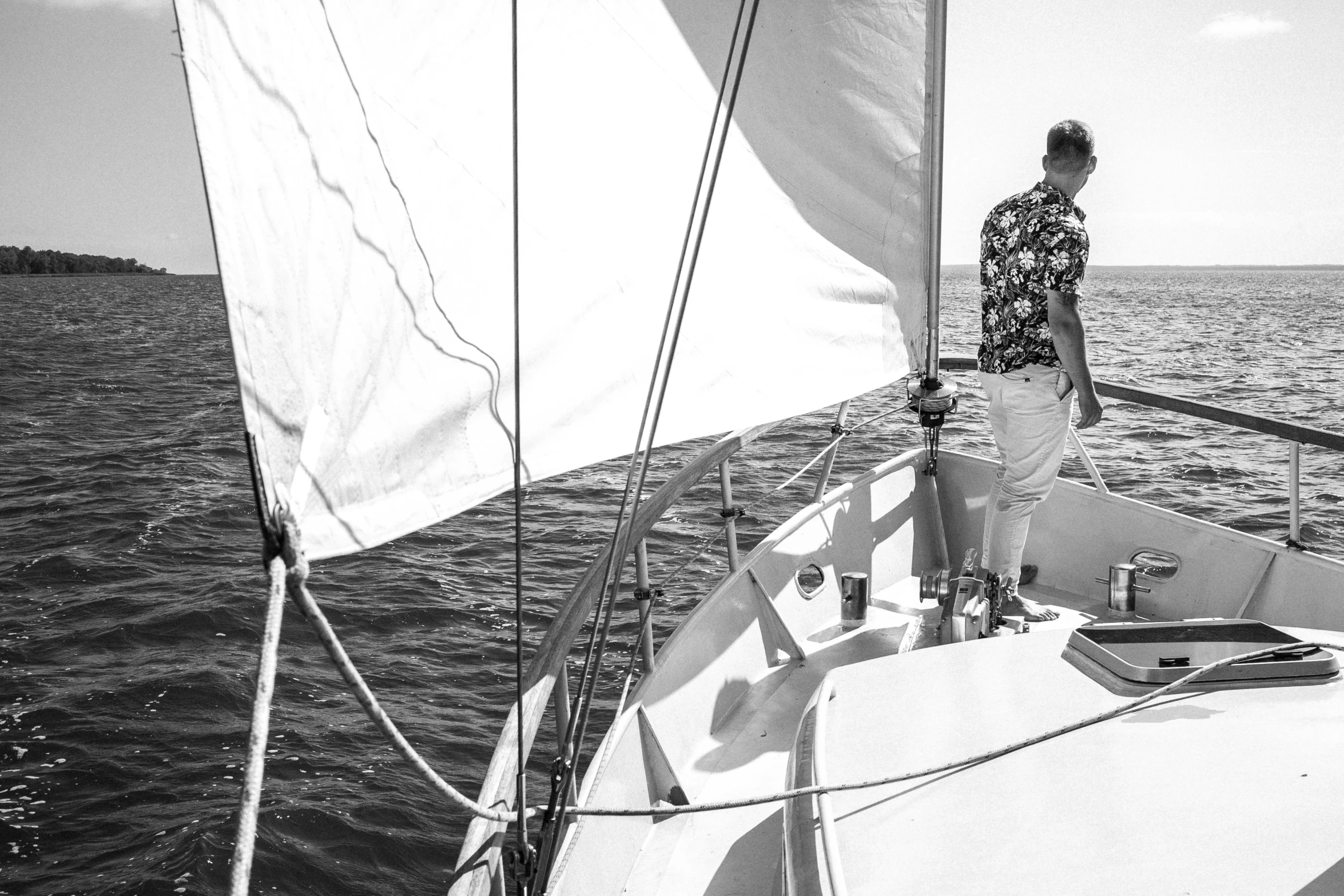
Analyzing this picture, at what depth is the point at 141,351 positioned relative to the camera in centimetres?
3184

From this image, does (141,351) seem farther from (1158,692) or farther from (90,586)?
(1158,692)

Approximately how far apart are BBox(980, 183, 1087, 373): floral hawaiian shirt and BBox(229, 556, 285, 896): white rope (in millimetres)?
2887

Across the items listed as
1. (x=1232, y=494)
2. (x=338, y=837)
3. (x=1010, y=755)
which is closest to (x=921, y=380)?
(x=1010, y=755)

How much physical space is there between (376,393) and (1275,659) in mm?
1936

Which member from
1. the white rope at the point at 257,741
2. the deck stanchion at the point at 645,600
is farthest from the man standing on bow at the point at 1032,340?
the white rope at the point at 257,741

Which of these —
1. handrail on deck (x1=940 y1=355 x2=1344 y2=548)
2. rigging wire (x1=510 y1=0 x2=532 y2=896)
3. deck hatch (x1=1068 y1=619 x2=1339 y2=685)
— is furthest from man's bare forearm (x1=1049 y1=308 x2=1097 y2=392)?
rigging wire (x1=510 y1=0 x2=532 y2=896)

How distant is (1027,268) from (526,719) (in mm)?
2477

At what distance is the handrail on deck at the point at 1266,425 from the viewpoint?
132 inches

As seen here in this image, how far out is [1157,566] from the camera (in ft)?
13.1

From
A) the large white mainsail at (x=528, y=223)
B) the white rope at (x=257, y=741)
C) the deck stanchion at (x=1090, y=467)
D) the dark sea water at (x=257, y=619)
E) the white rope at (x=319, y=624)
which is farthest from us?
the dark sea water at (x=257, y=619)

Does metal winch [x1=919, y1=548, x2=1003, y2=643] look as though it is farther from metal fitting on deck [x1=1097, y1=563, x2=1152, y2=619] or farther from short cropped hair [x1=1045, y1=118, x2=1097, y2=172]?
short cropped hair [x1=1045, y1=118, x2=1097, y2=172]

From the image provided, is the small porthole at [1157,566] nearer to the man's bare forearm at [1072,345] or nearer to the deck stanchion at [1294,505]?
the deck stanchion at [1294,505]

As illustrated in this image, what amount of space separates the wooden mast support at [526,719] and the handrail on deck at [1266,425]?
2.15m

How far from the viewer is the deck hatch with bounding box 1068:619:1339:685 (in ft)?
7.33
